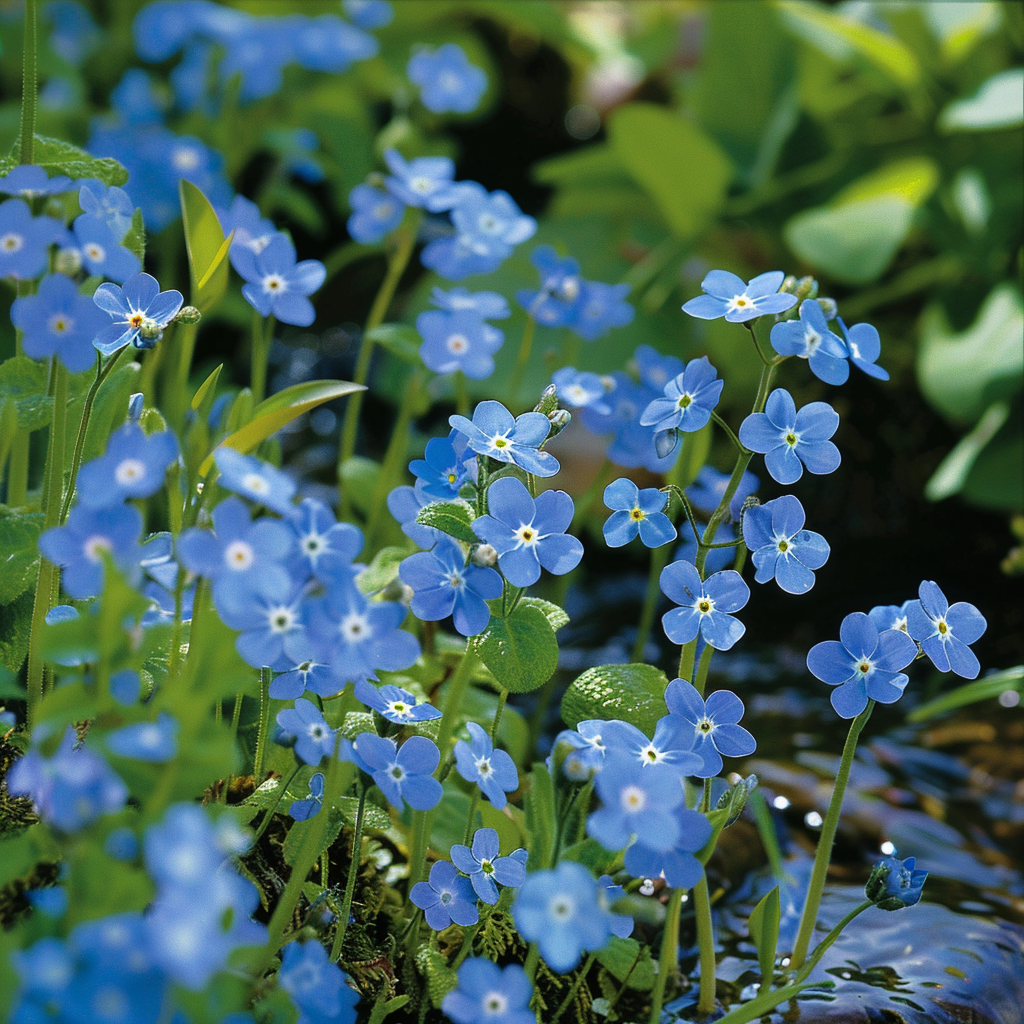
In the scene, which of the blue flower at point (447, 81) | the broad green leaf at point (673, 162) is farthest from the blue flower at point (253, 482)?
the broad green leaf at point (673, 162)

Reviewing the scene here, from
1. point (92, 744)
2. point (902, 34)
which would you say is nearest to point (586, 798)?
point (92, 744)

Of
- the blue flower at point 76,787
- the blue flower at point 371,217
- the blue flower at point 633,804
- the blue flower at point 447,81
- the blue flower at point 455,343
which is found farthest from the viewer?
the blue flower at point 447,81

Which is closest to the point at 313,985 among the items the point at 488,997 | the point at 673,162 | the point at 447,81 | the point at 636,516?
the point at 488,997

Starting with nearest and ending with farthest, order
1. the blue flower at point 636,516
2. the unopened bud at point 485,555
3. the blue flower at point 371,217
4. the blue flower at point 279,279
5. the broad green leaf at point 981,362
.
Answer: the unopened bud at point 485,555 < the blue flower at point 636,516 < the blue flower at point 279,279 < the blue flower at point 371,217 < the broad green leaf at point 981,362

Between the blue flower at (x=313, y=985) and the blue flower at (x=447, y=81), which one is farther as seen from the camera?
the blue flower at (x=447, y=81)

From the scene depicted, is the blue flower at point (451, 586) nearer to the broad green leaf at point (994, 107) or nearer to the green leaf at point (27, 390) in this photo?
the green leaf at point (27, 390)

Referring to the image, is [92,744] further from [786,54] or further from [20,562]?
[786,54]

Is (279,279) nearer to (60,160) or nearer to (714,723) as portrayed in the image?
(60,160)
